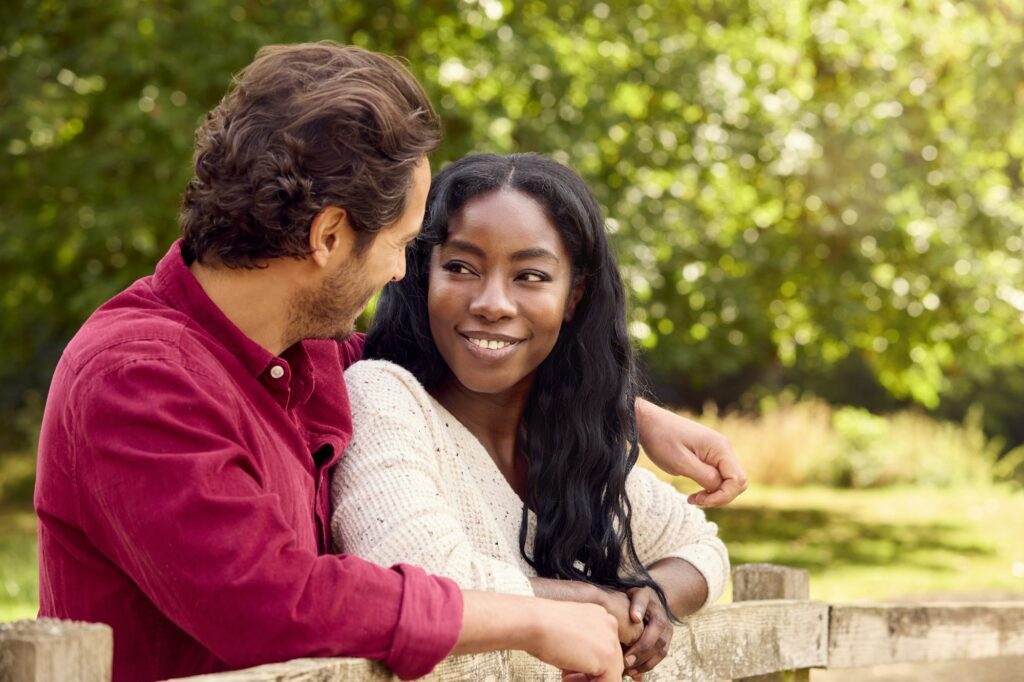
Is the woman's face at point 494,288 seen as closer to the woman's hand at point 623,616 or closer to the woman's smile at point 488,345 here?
the woman's smile at point 488,345

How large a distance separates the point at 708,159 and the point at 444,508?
8.43 metres

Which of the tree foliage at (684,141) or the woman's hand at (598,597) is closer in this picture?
the woman's hand at (598,597)

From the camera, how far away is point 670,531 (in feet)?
8.58

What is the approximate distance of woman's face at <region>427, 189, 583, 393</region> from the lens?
2461 mm

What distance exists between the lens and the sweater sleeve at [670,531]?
257 cm

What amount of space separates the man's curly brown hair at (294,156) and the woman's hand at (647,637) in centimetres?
85

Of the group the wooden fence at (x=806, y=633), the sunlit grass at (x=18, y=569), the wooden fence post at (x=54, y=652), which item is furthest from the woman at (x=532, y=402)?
the sunlit grass at (x=18, y=569)

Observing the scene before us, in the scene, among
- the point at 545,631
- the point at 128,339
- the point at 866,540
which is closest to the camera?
the point at 128,339

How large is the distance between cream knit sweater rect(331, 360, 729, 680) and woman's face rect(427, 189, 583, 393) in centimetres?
13

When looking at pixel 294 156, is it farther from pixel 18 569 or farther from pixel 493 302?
Result: pixel 18 569

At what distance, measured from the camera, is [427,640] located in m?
1.68

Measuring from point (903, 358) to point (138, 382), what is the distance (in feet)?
35.0

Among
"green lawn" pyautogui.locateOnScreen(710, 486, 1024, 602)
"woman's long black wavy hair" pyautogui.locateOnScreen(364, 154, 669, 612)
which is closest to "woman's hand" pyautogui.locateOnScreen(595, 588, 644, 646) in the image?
"woman's long black wavy hair" pyautogui.locateOnScreen(364, 154, 669, 612)

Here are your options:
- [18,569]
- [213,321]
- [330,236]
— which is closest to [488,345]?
[330,236]
